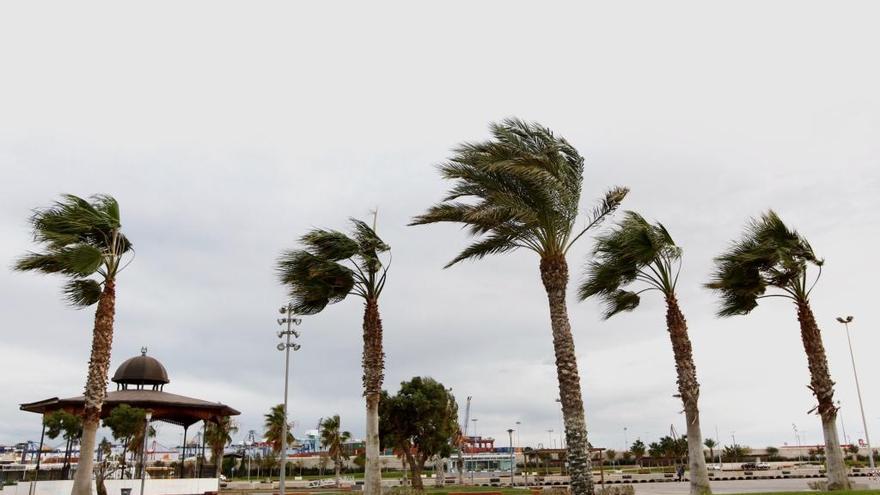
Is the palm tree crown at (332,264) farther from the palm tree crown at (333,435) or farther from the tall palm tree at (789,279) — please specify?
the palm tree crown at (333,435)

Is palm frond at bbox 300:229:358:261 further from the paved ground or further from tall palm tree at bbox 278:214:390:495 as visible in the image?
the paved ground

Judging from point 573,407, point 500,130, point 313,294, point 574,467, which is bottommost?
point 574,467

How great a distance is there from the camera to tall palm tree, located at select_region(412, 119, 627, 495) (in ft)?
58.5

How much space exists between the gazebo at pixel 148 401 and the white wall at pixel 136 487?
158cm

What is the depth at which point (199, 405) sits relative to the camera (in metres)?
36.6

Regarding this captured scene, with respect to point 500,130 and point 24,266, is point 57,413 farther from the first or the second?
point 500,130

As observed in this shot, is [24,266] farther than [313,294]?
No

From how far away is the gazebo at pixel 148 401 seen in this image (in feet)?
116

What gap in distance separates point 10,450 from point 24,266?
146 m

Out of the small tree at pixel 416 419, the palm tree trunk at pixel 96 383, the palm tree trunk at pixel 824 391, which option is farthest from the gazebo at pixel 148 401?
the palm tree trunk at pixel 824 391

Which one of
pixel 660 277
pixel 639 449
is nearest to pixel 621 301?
pixel 660 277

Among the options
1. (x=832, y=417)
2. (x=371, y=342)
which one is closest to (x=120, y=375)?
(x=371, y=342)

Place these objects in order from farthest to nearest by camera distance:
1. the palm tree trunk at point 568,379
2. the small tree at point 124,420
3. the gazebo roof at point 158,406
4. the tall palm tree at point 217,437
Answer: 1. the tall palm tree at point 217,437
2. the gazebo roof at point 158,406
3. the small tree at point 124,420
4. the palm tree trunk at point 568,379

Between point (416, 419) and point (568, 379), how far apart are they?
2477cm
